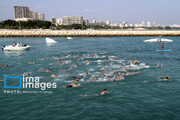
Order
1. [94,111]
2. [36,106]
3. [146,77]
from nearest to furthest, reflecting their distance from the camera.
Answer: [94,111] → [36,106] → [146,77]

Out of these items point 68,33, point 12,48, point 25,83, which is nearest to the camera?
point 25,83

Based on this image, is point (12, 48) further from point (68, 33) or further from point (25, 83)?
point (68, 33)

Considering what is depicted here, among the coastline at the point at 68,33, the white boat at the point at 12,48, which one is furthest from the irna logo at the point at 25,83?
the coastline at the point at 68,33

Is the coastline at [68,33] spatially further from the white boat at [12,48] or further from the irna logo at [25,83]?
the irna logo at [25,83]

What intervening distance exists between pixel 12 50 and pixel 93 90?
4046 centimetres

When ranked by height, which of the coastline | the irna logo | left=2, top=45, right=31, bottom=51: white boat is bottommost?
the irna logo

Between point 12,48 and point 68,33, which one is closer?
point 12,48

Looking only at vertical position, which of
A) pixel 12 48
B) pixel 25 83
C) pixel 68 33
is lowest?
pixel 25 83

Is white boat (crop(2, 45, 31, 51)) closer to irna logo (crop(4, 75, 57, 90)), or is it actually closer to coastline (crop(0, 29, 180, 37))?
irna logo (crop(4, 75, 57, 90))

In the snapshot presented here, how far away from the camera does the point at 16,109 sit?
48.5ft

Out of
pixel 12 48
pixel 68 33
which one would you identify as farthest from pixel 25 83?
pixel 68 33

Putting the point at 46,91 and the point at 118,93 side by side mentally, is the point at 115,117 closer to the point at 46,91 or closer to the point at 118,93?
the point at 118,93

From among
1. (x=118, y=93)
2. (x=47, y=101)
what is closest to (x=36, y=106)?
(x=47, y=101)

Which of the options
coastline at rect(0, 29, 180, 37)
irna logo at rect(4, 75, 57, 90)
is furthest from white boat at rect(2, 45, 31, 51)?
coastline at rect(0, 29, 180, 37)
